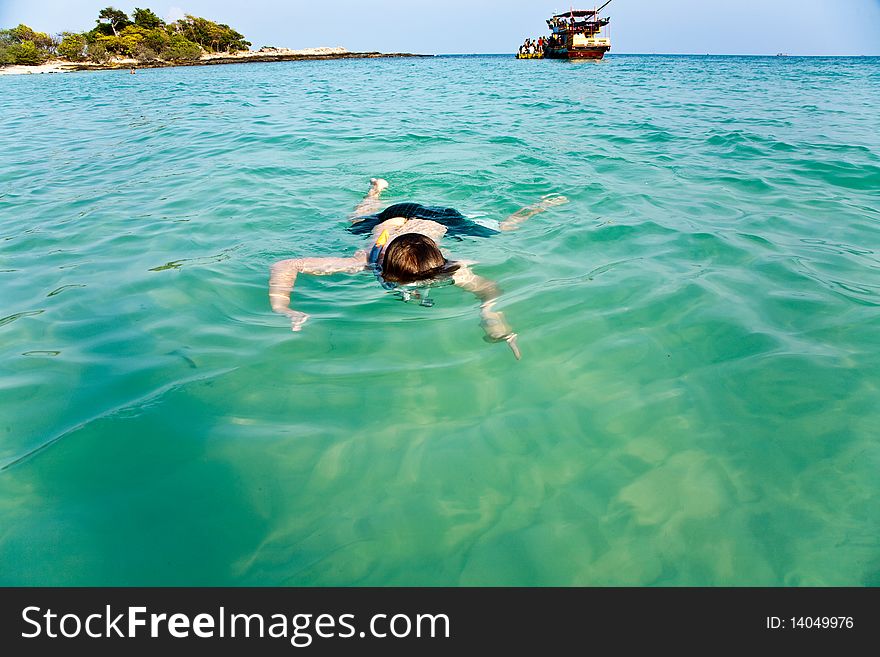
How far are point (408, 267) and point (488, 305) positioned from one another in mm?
669

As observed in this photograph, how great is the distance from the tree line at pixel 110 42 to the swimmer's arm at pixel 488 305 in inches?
3017

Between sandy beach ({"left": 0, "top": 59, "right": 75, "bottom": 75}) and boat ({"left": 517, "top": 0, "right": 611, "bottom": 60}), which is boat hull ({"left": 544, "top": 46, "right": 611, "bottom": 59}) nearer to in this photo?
boat ({"left": 517, "top": 0, "right": 611, "bottom": 60})

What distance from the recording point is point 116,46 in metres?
63.5

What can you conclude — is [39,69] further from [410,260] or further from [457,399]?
[457,399]

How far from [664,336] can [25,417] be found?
3687 millimetres

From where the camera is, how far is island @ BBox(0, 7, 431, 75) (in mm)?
57031

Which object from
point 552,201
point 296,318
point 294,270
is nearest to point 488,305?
point 296,318

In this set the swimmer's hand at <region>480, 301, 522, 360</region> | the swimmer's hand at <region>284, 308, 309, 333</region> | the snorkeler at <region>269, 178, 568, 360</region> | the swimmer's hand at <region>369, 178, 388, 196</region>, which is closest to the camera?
the swimmer's hand at <region>480, 301, 522, 360</region>

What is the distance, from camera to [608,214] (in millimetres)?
5293

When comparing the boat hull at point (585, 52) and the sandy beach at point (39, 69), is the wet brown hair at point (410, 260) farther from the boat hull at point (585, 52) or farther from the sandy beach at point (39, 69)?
the sandy beach at point (39, 69)

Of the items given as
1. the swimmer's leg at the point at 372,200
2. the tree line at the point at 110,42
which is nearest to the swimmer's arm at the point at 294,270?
the swimmer's leg at the point at 372,200

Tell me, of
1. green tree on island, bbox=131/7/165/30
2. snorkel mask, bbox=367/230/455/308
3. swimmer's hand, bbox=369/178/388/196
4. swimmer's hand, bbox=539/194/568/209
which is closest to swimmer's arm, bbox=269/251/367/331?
snorkel mask, bbox=367/230/455/308

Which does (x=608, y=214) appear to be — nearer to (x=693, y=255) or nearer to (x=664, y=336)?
(x=693, y=255)

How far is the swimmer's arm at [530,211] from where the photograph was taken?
5.21 meters
